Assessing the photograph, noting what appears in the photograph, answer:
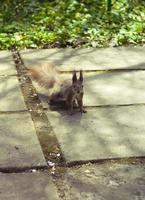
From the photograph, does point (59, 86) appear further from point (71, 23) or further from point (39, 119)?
point (71, 23)

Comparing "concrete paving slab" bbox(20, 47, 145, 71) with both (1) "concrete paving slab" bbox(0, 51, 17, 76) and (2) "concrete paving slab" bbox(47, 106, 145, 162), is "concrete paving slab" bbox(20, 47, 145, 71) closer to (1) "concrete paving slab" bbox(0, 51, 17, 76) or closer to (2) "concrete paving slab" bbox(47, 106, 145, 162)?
(1) "concrete paving slab" bbox(0, 51, 17, 76)

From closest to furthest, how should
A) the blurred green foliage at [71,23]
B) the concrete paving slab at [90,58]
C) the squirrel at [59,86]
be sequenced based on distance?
1. the squirrel at [59,86]
2. the concrete paving slab at [90,58]
3. the blurred green foliage at [71,23]

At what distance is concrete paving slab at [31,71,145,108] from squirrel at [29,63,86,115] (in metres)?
0.10

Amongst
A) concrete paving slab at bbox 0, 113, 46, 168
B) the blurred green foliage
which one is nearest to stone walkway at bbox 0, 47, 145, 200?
concrete paving slab at bbox 0, 113, 46, 168

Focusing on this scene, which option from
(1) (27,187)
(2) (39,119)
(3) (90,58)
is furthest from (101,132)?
(3) (90,58)

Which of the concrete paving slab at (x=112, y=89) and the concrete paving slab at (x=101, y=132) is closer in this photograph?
the concrete paving slab at (x=101, y=132)

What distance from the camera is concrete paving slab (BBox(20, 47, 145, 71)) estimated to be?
4824 mm

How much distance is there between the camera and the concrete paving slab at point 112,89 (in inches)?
157

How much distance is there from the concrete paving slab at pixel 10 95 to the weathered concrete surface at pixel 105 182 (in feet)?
3.35

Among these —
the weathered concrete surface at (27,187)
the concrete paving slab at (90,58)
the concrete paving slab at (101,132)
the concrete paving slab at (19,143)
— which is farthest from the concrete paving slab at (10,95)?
the weathered concrete surface at (27,187)

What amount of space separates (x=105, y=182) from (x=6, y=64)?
7.40 ft

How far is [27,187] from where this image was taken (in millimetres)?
2721

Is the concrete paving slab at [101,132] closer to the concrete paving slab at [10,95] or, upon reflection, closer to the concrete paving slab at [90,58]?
the concrete paving slab at [10,95]

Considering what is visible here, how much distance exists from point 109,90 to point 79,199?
1.71 metres
